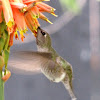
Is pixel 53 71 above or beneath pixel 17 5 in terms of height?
beneath

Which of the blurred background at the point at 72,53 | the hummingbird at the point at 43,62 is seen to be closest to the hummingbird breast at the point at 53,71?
the hummingbird at the point at 43,62

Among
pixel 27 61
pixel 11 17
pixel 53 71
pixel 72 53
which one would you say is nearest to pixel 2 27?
pixel 11 17

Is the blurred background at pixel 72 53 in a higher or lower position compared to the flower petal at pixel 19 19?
lower

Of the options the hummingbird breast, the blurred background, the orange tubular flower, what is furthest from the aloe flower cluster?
the blurred background

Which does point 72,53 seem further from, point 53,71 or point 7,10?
point 7,10

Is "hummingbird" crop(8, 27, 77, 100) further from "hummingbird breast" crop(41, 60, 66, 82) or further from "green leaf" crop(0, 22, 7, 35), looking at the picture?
"green leaf" crop(0, 22, 7, 35)

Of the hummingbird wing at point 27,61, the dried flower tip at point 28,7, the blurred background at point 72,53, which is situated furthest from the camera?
the blurred background at point 72,53

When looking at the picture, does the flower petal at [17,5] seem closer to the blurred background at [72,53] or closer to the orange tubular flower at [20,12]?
the orange tubular flower at [20,12]
